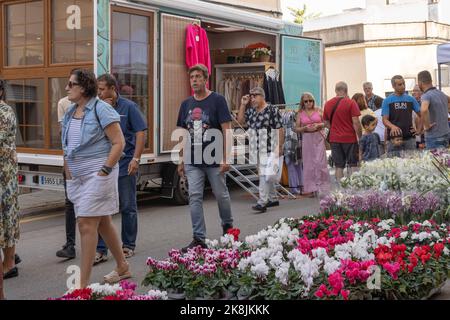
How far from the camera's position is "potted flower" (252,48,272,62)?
14133 mm

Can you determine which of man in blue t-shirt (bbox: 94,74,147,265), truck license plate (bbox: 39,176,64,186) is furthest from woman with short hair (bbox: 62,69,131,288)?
truck license plate (bbox: 39,176,64,186)

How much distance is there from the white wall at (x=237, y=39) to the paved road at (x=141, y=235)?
11.8ft

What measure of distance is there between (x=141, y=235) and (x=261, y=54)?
655 cm

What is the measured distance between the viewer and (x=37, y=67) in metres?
10.5

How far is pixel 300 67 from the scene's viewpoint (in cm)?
1423

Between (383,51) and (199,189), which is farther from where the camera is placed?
(383,51)

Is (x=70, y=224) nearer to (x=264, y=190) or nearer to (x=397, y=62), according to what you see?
(x=264, y=190)

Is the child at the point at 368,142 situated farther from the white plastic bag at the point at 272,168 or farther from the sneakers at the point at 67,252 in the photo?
the sneakers at the point at 67,252

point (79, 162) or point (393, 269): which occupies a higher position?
point (79, 162)

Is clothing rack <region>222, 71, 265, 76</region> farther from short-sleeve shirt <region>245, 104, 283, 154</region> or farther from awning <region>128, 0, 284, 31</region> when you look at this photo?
short-sleeve shirt <region>245, 104, 283, 154</region>

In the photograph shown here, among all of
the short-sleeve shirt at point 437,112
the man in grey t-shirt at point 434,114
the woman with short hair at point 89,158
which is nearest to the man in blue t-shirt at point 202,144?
the woman with short hair at point 89,158

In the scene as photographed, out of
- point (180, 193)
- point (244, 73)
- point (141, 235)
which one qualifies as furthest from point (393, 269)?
point (244, 73)

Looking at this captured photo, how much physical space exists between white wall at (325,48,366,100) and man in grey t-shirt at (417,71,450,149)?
20.2 meters
